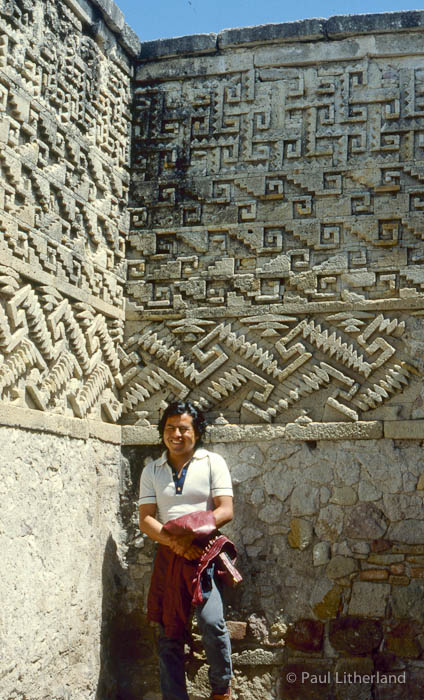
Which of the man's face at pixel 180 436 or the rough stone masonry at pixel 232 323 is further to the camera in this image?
the man's face at pixel 180 436

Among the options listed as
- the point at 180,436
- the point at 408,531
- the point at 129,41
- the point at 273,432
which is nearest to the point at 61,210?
the point at 180,436

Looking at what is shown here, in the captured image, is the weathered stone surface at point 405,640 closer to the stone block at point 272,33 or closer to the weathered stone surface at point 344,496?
the weathered stone surface at point 344,496

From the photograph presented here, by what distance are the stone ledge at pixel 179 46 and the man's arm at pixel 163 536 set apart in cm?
326

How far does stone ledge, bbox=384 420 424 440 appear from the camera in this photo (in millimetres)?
5180

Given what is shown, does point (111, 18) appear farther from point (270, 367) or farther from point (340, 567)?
point (340, 567)

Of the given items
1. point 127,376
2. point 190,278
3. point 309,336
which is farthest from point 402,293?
point 127,376

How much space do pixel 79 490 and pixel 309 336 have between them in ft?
5.81

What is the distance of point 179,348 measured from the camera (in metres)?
5.72

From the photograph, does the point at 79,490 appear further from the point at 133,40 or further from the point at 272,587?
the point at 133,40

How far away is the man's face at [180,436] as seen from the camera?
197 inches

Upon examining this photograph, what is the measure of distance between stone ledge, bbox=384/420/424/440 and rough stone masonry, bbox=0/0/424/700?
32 mm

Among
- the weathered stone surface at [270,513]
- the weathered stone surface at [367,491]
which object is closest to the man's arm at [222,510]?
the weathered stone surface at [270,513]

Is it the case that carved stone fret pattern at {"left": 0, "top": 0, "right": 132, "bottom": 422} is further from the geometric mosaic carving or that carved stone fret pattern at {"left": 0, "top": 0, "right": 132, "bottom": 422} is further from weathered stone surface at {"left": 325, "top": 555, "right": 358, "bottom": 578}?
weathered stone surface at {"left": 325, "top": 555, "right": 358, "bottom": 578}

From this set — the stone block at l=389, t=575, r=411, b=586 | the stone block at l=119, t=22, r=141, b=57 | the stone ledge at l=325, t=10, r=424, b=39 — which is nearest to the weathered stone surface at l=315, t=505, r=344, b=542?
the stone block at l=389, t=575, r=411, b=586
